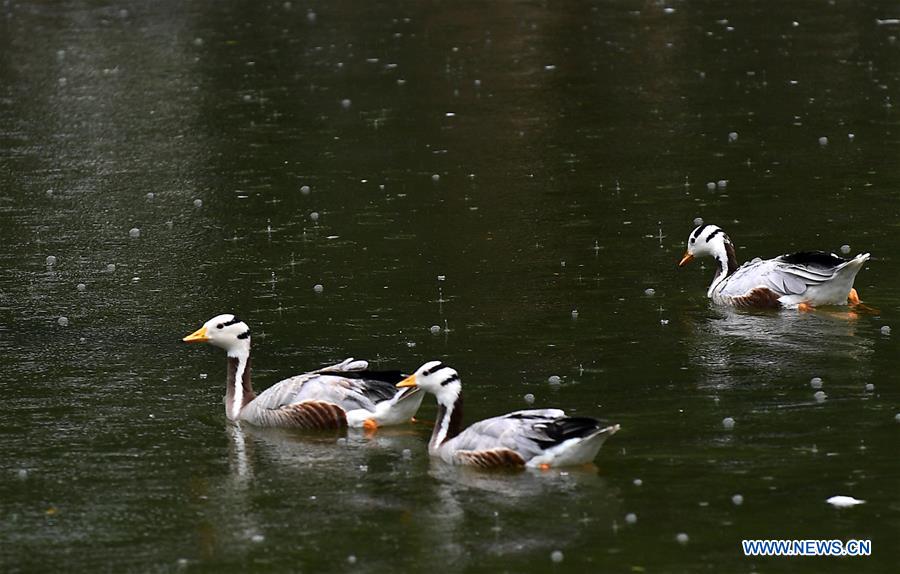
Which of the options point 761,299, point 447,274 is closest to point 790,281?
point 761,299

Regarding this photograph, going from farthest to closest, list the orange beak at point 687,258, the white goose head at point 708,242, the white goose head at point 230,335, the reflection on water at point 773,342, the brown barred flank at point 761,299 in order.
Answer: the orange beak at point 687,258 → the white goose head at point 708,242 → the brown barred flank at point 761,299 → the reflection on water at point 773,342 → the white goose head at point 230,335

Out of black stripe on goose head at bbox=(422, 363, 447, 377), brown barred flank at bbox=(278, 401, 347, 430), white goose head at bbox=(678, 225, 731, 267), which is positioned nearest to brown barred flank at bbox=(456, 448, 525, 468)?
black stripe on goose head at bbox=(422, 363, 447, 377)

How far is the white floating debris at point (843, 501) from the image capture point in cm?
1158

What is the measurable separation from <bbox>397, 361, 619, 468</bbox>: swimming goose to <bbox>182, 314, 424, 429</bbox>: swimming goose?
26.0 inches

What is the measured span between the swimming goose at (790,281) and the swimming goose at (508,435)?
181 inches

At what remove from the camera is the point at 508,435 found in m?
12.6

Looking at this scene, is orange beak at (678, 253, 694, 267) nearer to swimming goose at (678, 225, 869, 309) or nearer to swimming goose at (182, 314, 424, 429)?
swimming goose at (678, 225, 869, 309)

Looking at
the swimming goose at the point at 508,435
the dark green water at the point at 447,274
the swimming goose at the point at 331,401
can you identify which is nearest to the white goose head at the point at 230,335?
the swimming goose at the point at 331,401

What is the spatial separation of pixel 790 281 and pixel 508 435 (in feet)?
17.6

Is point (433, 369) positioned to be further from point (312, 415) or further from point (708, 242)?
point (708, 242)

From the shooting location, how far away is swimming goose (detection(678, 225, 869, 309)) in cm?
1655

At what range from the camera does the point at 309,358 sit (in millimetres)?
15641

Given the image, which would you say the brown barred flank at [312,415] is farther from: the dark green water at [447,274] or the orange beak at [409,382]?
the orange beak at [409,382]

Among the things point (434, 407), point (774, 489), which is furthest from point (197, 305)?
point (774, 489)
